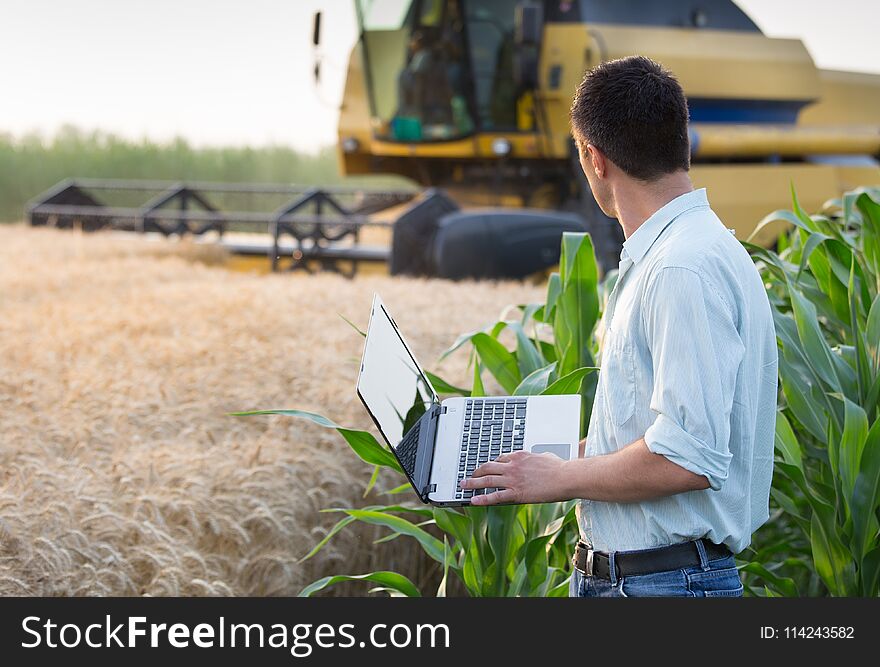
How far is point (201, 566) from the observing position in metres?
2.49

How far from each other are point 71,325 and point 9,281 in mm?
1777

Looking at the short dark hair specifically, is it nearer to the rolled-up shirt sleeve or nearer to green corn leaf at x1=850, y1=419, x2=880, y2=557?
the rolled-up shirt sleeve

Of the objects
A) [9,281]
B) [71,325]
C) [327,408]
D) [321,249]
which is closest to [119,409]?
[327,408]

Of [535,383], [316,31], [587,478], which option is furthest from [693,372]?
[316,31]

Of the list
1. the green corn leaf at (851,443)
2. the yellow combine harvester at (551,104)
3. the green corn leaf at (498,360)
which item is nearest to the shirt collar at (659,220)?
the green corn leaf at (851,443)

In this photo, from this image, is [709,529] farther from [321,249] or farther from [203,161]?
[203,161]

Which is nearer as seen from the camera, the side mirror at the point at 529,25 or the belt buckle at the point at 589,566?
the belt buckle at the point at 589,566

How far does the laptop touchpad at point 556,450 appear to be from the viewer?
1.55 meters

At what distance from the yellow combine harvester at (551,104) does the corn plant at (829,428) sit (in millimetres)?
5284

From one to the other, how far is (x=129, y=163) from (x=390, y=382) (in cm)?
2823

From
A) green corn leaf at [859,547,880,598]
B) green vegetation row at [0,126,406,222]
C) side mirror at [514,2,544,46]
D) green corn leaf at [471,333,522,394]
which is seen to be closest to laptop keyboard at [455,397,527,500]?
green corn leaf at [471,333,522,394]

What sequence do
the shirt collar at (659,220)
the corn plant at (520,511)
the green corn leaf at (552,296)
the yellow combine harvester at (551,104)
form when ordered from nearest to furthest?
the shirt collar at (659,220) → the corn plant at (520,511) → the green corn leaf at (552,296) → the yellow combine harvester at (551,104)

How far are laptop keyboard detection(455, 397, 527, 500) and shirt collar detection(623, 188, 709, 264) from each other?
1.28 feet

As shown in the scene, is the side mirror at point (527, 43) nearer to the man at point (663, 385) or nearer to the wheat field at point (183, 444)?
the wheat field at point (183, 444)
